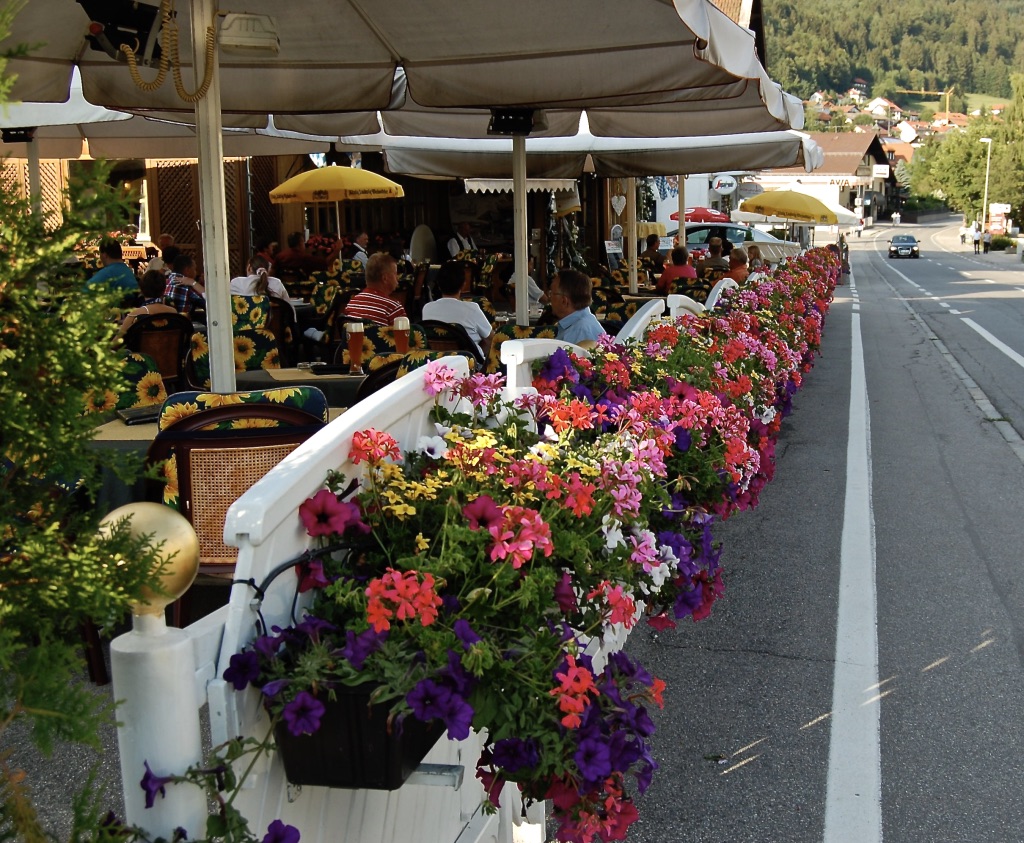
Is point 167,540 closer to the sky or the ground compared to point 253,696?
closer to the sky

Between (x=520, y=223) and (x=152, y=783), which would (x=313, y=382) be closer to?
(x=520, y=223)

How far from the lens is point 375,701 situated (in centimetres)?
203

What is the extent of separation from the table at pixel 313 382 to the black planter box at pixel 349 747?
3853 mm

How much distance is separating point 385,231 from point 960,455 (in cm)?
1470

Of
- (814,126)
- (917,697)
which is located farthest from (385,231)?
(814,126)

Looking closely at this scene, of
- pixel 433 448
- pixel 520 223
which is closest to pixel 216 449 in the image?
pixel 433 448

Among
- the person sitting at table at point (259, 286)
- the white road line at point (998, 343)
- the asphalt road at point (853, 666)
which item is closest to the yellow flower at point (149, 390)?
the asphalt road at point (853, 666)

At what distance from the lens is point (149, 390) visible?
580 cm

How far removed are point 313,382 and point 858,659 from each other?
301 centimetres

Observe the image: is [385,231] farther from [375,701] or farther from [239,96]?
[375,701]

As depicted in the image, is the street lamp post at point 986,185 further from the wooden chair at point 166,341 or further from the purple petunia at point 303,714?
the purple petunia at point 303,714

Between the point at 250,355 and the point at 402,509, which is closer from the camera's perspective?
the point at 402,509

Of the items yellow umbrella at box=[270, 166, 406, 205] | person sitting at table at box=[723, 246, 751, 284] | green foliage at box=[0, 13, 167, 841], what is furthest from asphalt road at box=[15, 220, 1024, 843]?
yellow umbrella at box=[270, 166, 406, 205]

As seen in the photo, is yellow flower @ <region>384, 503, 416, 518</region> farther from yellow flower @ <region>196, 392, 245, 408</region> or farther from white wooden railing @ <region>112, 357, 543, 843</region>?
yellow flower @ <region>196, 392, 245, 408</region>
